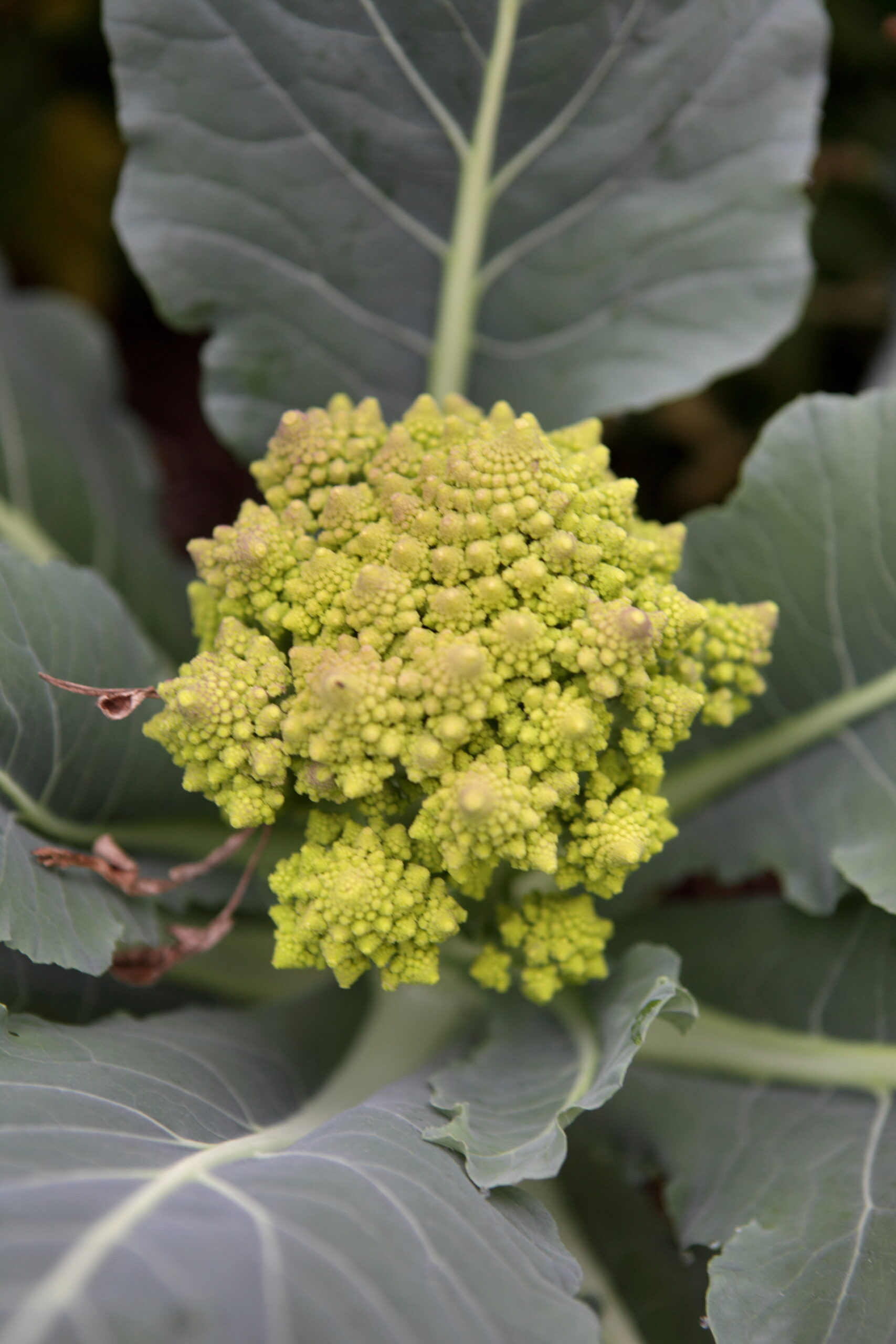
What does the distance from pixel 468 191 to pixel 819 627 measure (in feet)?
3.03

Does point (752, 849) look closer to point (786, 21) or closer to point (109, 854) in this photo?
point (109, 854)

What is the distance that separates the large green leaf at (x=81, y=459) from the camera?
1958 millimetres

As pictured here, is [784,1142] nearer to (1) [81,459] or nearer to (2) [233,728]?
(2) [233,728]

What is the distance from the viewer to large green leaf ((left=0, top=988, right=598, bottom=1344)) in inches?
32.5

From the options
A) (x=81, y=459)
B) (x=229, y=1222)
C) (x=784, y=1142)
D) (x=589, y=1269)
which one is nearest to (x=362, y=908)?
→ (x=229, y=1222)

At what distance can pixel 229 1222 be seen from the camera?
3.02ft

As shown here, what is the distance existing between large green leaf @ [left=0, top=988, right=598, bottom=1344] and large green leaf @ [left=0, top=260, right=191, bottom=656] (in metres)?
1.07

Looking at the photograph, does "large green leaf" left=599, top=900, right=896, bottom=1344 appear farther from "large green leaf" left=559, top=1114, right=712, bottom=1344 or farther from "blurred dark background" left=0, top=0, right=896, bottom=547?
"blurred dark background" left=0, top=0, right=896, bottom=547

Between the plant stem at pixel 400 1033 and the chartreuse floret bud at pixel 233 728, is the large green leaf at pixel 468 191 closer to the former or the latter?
the chartreuse floret bud at pixel 233 728

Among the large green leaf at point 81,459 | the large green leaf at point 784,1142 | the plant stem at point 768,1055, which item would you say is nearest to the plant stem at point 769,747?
the large green leaf at point 784,1142

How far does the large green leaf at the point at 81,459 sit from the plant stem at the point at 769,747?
1.07 m

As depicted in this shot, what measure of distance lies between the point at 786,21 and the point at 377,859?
1460mm

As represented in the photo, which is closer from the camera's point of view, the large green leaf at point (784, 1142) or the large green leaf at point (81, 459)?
the large green leaf at point (784, 1142)

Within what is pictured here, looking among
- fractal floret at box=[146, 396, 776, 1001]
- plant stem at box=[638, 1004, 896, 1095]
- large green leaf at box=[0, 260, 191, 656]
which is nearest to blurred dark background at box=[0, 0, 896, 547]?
large green leaf at box=[0, 260, 191, 656]
